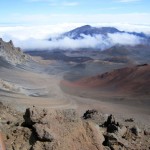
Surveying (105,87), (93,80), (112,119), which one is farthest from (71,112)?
(93,80)

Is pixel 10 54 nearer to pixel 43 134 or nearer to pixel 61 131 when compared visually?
pixel 61 131

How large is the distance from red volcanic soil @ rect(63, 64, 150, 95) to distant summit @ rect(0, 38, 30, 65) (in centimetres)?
1890

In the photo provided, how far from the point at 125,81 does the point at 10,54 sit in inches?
1600

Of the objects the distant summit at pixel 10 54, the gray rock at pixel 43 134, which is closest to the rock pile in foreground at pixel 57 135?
the gray rock at pixel 43 134

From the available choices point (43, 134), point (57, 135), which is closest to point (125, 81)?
point (57, 135)

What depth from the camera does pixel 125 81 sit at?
81.0 metres

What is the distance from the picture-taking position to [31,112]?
18891mm

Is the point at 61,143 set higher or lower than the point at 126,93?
higher

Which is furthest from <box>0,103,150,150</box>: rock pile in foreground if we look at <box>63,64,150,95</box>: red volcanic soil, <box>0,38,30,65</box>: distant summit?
<box>0,38,30,65</box>: distant summit

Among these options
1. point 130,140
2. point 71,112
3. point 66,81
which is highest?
point 71,112

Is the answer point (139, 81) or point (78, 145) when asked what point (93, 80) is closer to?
point (139, 81)

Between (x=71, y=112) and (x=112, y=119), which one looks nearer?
(x=71, y=112)

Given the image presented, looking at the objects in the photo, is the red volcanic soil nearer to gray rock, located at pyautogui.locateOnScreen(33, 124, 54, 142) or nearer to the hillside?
the hillside

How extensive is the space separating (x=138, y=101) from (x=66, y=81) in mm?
41598
